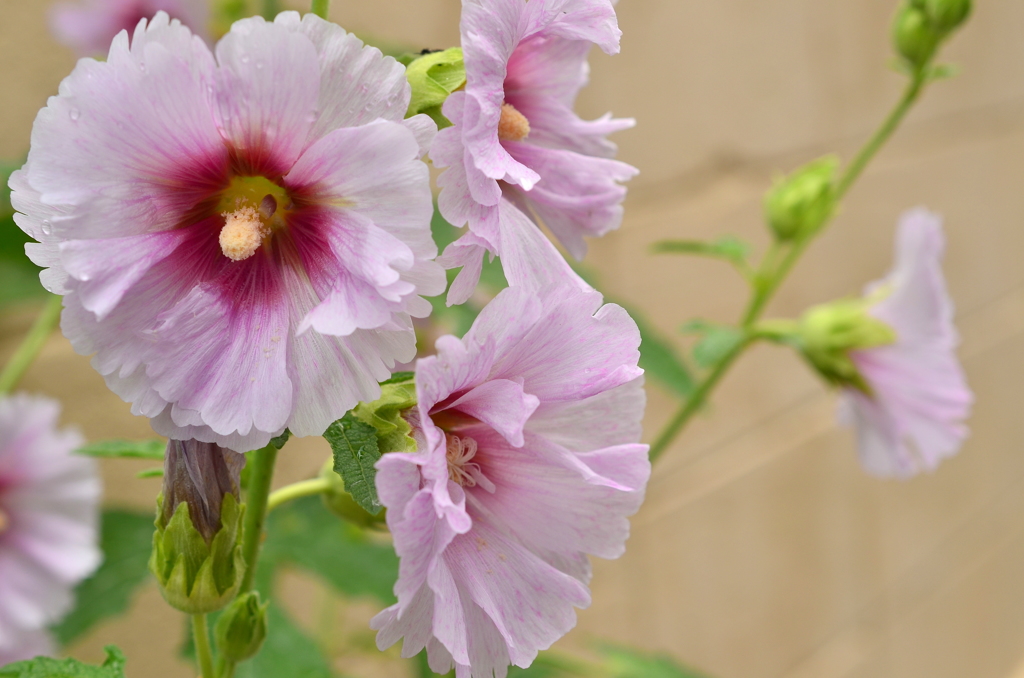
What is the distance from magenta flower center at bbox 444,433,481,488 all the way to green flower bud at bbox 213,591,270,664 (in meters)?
0.08

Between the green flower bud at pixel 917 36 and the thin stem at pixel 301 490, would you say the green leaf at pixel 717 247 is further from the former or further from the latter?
the thin stem at pixel 301 490

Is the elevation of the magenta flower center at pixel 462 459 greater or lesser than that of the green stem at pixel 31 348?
greater

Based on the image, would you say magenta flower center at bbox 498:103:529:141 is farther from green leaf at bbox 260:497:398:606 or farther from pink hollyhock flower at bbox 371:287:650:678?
green leaf at bbox 260:497:398:606

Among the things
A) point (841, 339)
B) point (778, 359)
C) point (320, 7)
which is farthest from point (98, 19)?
point (778, 359)

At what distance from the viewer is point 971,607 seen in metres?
1.81

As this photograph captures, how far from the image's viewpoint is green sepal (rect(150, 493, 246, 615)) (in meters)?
0.28

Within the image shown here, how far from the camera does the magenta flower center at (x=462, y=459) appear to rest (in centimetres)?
28

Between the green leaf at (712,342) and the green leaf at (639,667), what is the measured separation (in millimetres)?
322

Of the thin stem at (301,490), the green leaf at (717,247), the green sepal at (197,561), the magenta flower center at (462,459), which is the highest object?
the magenta flower center at (462,459)

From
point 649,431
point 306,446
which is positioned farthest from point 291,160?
point 649,431

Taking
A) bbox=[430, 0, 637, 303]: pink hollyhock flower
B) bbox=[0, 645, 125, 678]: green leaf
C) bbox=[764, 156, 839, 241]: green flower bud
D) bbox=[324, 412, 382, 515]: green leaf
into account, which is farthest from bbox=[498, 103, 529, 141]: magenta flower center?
bbox=[764, 156, 839, 241]: green flower bud

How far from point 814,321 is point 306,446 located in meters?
0.44

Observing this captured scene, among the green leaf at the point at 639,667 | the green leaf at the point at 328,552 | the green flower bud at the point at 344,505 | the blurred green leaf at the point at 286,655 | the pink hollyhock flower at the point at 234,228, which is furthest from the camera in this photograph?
the green leaf at the point at 639,667

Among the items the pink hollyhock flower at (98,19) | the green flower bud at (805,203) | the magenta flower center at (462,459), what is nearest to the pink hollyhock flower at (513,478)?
the magenta flower center at (462,459)
